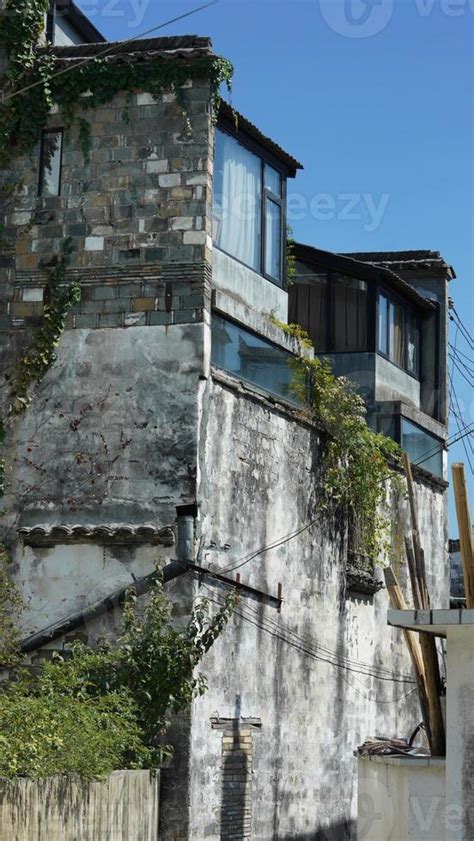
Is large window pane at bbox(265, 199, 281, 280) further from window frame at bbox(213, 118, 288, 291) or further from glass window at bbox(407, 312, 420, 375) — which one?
glass window at bbox(407, 312, 420, 375)

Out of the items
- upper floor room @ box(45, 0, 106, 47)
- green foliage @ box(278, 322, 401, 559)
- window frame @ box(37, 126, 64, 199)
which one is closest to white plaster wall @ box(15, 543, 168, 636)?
green foliage @ box(278, 322, 401, 559)

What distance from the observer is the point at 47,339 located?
20.7 m

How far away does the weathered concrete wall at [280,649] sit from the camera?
65.6 feet

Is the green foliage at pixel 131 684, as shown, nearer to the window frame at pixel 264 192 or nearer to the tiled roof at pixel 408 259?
the window frame at pixel 264 192

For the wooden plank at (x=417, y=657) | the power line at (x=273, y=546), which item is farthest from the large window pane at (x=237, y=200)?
the wooden plank at (x=417, y=657)

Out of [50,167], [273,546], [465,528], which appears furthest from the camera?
[273,546]

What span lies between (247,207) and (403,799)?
401 inches

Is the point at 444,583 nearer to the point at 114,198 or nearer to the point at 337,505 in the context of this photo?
the point at 337,505

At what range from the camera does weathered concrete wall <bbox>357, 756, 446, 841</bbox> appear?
1511 centimetres

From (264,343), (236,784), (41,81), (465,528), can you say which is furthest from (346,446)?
(465,528)

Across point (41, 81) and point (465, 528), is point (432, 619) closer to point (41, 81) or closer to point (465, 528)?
point (465, 528)

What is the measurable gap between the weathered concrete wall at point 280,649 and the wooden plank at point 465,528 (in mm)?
5069

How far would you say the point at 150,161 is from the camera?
20.7m

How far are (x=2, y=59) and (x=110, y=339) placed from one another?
4.40 meters
